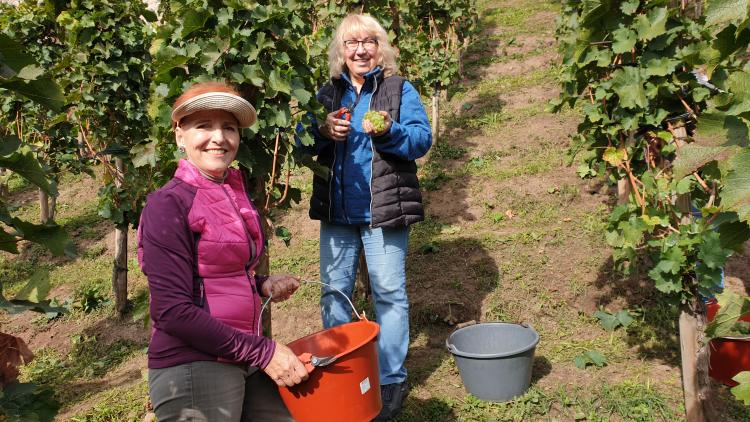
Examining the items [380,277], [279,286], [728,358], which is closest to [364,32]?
[380,277]

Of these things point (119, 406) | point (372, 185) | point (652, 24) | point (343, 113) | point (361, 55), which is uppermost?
point (652, 24)

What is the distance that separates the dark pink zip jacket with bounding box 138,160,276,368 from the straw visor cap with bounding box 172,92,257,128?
0.17 meters

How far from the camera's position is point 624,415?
3357mm

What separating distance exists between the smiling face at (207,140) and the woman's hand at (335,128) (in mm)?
1127

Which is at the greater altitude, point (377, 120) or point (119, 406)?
point (377, 120)

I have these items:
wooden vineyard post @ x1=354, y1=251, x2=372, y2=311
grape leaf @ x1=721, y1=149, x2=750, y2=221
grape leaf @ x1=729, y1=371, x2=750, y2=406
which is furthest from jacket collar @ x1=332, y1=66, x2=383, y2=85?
grape leaf @ x1=729, y1=371, x2=750, y2=406

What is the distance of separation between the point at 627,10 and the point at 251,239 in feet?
8.09

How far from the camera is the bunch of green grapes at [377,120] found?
304 cm

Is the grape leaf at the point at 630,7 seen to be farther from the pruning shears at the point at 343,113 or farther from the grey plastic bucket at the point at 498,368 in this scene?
the grey plastic bucket at the point at 498,368

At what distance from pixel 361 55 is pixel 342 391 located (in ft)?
6.40

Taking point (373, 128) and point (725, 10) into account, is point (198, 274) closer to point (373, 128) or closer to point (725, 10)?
point (373, 128)

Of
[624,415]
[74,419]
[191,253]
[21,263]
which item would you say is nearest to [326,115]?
[191,253]

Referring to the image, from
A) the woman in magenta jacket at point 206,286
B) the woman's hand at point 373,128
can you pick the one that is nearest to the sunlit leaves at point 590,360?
the woman's hand at point 373,128

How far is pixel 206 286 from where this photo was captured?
1.94 m
